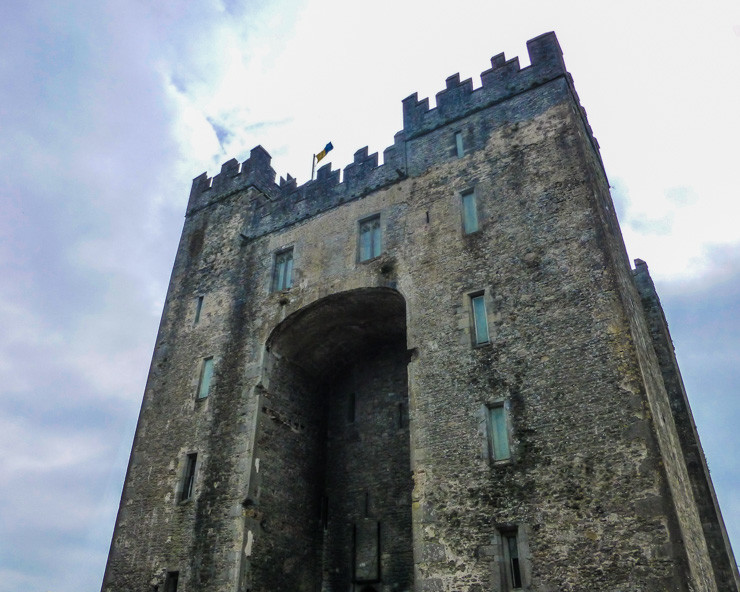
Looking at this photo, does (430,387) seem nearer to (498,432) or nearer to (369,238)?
(498,432)

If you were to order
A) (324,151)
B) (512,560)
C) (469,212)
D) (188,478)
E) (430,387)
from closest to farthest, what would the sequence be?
(512,560) → (430,387) → (469,212) → (188,478) → (324,151)

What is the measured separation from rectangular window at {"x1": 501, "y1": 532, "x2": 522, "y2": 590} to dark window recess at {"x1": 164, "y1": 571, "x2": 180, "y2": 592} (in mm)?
9306

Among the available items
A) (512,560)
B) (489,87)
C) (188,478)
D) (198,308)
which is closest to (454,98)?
(489,87)

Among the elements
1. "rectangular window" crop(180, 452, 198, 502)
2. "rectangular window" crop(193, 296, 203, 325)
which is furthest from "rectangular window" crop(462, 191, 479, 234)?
"rectangular window" crop(180, 452, 198, 502)

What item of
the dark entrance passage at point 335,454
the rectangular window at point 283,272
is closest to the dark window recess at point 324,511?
the dark entrance passage at point 335,454

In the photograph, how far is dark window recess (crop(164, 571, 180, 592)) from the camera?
16875 mm

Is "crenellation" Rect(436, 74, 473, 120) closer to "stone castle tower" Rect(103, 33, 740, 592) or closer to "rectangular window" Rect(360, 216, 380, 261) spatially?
"stone castle tower" Rect(103, 33, 740, 592)

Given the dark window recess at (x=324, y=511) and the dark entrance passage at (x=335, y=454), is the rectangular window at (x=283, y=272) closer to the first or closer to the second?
the dark entrance passage at (x=335, y=454)

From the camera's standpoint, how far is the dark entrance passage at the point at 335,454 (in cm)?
1755

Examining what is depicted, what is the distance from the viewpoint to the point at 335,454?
2030 centimetres

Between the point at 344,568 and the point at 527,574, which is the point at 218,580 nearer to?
the point at 344,568

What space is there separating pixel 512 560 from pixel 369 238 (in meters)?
10.1

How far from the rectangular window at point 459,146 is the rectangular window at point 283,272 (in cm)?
638

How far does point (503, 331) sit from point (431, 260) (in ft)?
10.6
